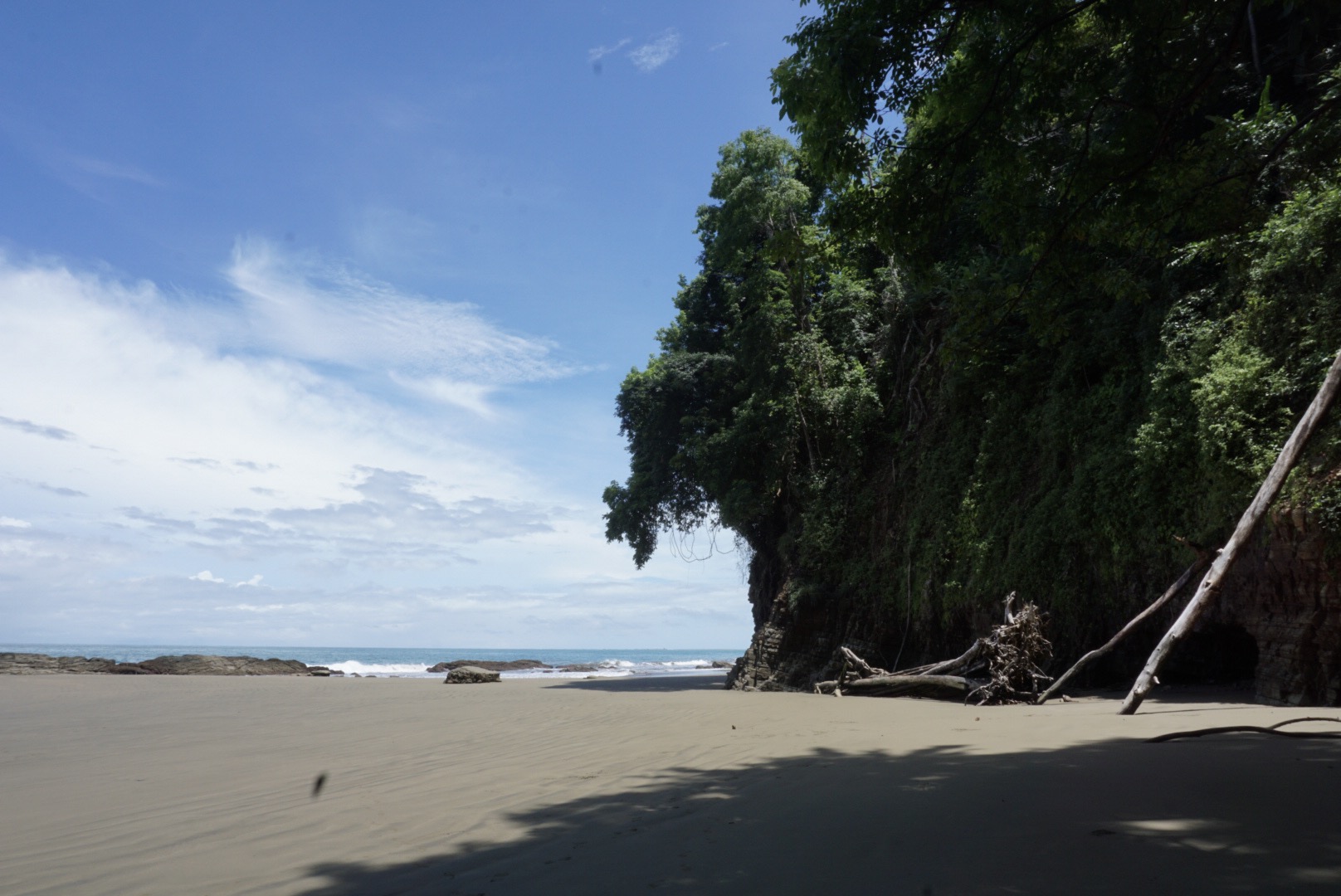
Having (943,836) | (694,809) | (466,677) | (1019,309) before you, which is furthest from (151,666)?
(943,836)

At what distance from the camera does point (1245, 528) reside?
758cm

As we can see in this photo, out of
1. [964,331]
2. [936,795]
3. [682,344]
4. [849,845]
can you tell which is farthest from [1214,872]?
[682,344]

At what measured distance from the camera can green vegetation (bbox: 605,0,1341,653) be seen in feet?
21.4

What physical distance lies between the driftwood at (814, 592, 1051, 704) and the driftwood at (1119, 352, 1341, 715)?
10.2 feet

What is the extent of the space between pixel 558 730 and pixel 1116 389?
31.4ft

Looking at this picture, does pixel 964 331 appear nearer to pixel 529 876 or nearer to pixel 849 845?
pixel 849 845

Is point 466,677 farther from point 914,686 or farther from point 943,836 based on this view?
point 943,836

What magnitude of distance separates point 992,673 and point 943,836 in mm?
8498

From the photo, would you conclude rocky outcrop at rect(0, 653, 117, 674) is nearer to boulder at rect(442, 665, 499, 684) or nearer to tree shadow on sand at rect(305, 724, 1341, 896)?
boulder at rect(442, 665, 499, 684)

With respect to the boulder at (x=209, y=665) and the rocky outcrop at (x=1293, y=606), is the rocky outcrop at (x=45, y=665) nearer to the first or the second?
the boulder at (x=209, y=665)

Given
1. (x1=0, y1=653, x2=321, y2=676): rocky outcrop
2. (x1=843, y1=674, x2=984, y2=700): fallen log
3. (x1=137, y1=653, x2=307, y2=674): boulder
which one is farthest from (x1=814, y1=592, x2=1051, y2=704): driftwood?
(x1=0, y1=653, x2=321, y2=676): rocky outcrop

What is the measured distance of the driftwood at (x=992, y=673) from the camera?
1112 cm

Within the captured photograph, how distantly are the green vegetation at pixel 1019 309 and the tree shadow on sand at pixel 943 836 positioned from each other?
4293 mm

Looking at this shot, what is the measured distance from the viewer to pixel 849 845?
3.47 m
